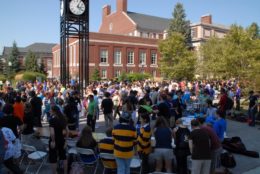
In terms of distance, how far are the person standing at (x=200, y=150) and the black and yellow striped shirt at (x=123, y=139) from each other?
131 cm

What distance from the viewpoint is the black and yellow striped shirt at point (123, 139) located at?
608cm

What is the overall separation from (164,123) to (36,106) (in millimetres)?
6163

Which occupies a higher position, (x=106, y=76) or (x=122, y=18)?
(x=122, y=18)

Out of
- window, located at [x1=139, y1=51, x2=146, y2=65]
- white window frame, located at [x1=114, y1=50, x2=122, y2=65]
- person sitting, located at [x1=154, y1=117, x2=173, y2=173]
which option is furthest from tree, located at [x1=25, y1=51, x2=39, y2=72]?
person sitting, located at [x1=154, y1=117, x2=173, y2=173]

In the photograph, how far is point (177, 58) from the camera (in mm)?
38188

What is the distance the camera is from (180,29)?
178 ft

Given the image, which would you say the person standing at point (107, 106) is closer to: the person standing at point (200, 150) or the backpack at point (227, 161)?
the backpack at point (227, 161)

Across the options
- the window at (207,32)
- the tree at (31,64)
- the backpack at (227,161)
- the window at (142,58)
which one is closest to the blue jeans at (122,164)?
the backpack at (227,161)

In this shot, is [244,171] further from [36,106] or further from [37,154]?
[36,106]

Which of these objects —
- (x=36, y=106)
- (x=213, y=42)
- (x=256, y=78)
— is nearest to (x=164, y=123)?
(x=36, y=106)

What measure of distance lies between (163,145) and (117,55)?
45.0 metres

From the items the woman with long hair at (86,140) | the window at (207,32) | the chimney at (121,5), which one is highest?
the chimney at (121,5)

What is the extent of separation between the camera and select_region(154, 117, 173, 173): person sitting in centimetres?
672

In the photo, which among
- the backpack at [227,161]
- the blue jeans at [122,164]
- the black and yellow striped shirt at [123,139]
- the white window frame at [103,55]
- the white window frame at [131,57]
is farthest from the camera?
the white window frame at [131,57]
